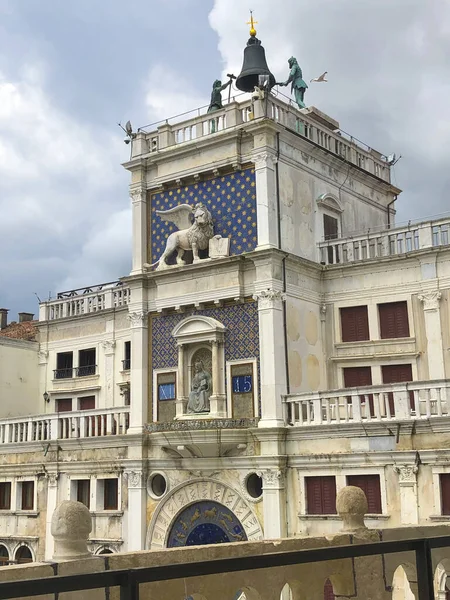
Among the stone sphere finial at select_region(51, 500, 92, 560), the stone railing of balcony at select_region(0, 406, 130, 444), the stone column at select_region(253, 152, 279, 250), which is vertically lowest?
the stone sphere finial at select_region(51, 500, 92, 560)

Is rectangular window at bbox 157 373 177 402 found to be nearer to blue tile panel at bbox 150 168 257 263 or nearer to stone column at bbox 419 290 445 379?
blue tile panel at bbox 150 168 257 263

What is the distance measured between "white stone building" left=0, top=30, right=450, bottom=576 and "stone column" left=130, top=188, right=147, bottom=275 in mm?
58

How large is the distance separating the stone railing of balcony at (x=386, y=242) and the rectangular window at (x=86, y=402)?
41.2 feet

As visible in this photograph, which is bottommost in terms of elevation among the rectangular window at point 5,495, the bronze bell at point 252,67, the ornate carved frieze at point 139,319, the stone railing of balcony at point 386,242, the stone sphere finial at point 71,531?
the rectangular window at point 5,495

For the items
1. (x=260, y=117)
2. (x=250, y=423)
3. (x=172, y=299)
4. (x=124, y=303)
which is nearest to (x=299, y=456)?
(x=250, y=423)

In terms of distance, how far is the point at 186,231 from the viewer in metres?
24.4

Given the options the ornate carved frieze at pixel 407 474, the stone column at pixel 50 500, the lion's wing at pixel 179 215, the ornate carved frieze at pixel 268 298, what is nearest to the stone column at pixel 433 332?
the ornate carved frieze at pixel 407 474

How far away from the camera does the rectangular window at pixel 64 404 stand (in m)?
32.7

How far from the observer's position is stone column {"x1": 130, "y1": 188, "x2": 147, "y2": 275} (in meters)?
25.5

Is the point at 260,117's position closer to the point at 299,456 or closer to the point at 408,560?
the point at 299,456

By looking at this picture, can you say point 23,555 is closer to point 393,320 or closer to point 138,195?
point 138,195

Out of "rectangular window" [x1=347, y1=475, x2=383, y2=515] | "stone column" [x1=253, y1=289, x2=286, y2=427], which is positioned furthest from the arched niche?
"rectangular window" [x1=347, y1=475, x2=383, y2=515]

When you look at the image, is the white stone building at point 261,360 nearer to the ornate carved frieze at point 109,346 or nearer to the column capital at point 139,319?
the column capital at point 139,319

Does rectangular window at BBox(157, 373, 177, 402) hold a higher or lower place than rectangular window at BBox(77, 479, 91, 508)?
higher
